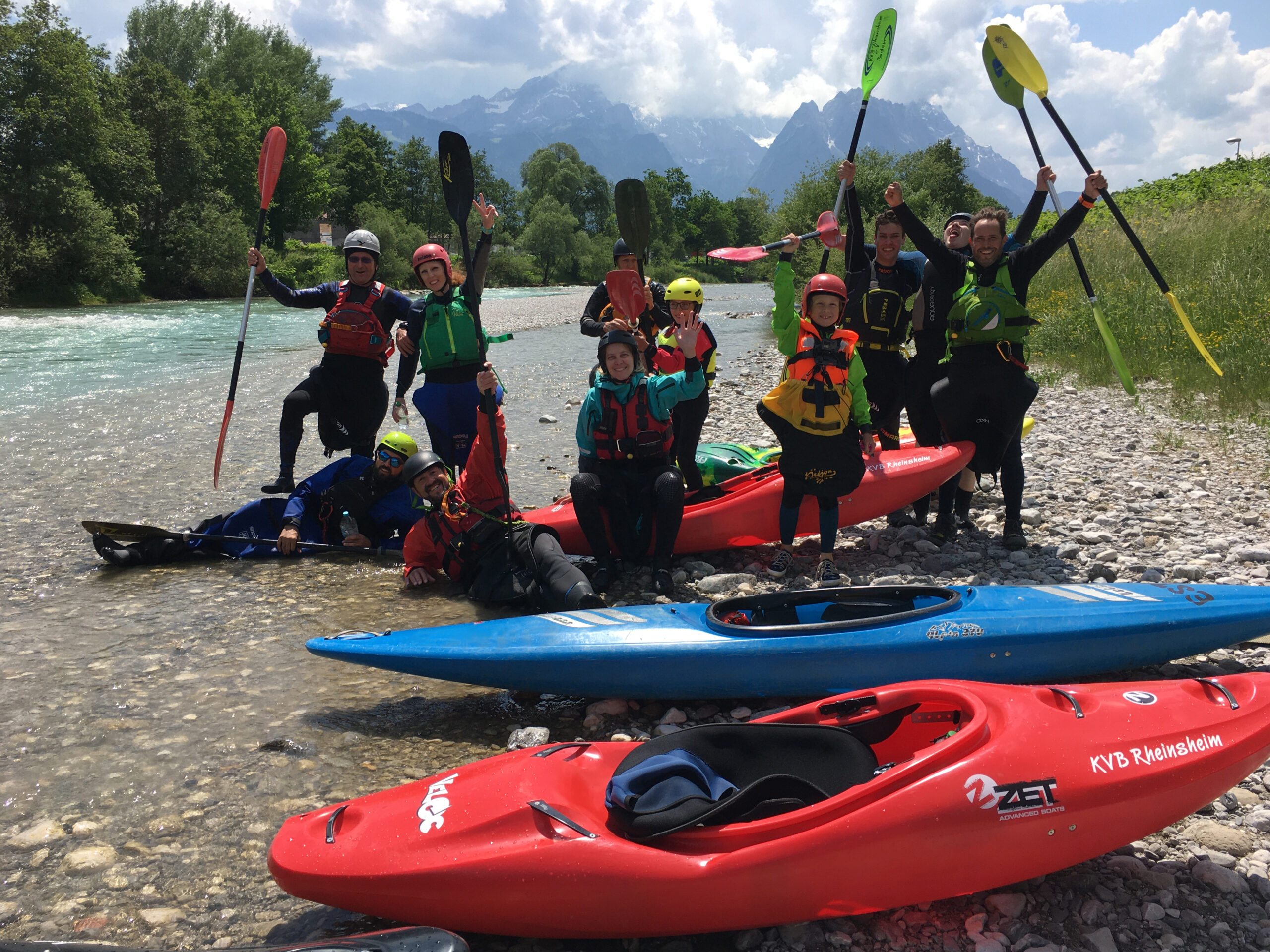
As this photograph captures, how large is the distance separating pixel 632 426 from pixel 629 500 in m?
0.43

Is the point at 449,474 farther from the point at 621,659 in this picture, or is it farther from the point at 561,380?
the point at 561,380

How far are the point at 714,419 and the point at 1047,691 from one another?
279 inches

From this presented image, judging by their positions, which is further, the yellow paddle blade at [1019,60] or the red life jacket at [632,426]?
the yellow paddle blade at [1019,60]

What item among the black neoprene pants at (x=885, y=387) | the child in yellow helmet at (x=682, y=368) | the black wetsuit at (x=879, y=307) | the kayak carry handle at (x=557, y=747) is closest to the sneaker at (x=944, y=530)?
the black neoprene pants at (x=885, y=387)

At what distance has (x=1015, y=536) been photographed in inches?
177

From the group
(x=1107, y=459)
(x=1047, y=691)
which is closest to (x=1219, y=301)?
(x=1107, y=459)

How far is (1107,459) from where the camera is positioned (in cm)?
629

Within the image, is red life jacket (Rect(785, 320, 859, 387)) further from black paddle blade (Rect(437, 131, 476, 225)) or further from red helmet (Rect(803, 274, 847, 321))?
black paddle blade (Rect(437, 131, 476, 225))

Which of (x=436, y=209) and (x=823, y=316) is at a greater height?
(x=436, y=209)

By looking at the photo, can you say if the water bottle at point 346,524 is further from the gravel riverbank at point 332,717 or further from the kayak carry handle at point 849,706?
the kayak carry handle at point 849,706

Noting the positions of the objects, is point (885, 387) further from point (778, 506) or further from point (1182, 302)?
point (1182, 302)

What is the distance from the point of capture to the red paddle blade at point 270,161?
5863 mm

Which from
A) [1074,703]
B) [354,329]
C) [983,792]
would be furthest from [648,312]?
[983,792]

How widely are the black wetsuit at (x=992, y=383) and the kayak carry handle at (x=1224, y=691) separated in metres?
1.95
